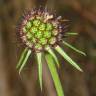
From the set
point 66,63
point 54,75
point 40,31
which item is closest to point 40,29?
point 40,31

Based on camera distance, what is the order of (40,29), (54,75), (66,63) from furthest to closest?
(66,63) < (40,29) < (54,75)

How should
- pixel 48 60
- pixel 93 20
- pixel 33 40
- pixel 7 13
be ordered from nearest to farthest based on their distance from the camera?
pixel 48 60, pixel 33 40, pixel 93 20, pixel 7 13

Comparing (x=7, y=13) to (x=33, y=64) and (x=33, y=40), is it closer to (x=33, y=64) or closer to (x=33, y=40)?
(x=33, y=64)

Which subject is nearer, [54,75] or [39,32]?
[54,75]

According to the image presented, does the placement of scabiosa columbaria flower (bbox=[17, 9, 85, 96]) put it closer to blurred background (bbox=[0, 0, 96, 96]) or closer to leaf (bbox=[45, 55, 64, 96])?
leaf (bbox=[45, 55, 64, 96])

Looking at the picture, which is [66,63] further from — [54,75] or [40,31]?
[54,75]

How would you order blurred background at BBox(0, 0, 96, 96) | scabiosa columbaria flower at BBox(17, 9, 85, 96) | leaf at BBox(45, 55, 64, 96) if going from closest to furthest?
leaf at BBox(45, 55, 64, 96)
scabiosa columbaria flower at BBox(17, 9, 85, 96)
blurred background at BBox(0, 0, 96, 96)

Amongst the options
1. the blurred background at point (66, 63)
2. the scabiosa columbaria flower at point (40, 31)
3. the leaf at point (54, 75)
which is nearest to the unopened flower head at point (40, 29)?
the scabiosa columbaria flower at point (40, 31)

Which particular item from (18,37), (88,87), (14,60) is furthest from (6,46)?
(18,37)

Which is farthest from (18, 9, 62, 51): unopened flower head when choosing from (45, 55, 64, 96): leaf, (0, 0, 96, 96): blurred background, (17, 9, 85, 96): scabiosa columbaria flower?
(0, 0, 96, 96): blurred background
